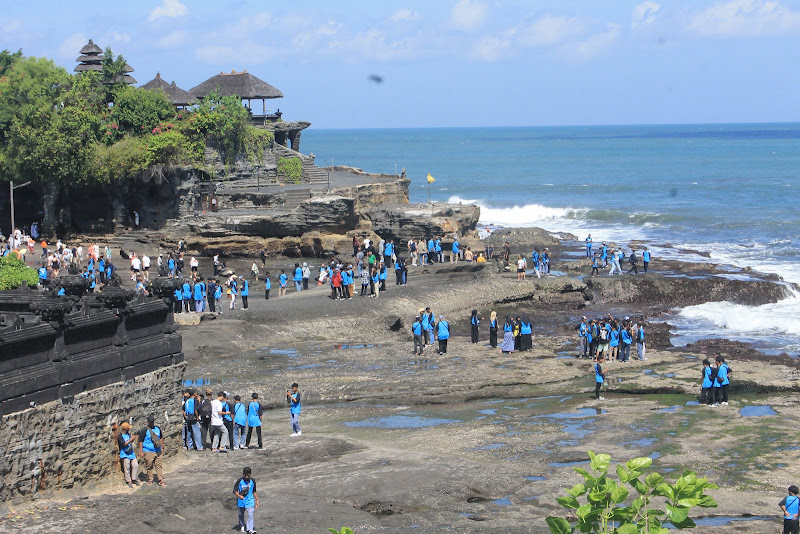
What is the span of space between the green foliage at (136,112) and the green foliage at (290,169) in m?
6.19

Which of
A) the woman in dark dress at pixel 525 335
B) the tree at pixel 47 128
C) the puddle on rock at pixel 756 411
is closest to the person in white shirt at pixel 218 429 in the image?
the puddle on rock at pixel 756 411

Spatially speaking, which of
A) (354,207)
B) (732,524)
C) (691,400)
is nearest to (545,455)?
(732,524)

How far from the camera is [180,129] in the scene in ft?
148

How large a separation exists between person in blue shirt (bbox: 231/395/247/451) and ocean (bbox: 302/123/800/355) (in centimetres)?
1526

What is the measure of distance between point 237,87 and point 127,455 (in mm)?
36953

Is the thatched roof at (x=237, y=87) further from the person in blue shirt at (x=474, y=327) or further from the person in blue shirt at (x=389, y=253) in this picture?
the person in blue shirt at (x=474, y=327)

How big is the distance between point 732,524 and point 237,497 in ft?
22.7

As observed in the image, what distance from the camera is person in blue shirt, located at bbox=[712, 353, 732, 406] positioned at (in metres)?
19.9

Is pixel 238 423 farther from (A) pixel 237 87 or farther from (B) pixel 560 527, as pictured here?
(A) pixel 237 87

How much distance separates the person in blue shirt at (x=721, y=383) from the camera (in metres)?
19.9

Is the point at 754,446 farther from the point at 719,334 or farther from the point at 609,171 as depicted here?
the point at 609,171

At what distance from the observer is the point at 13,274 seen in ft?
62.4

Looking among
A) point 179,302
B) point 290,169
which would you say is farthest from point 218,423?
point 290,169

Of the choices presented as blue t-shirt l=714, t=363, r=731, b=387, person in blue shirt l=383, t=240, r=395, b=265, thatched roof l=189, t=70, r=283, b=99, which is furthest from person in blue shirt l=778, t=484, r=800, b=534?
thatched roof l=189, t=70, r=283, b=99
